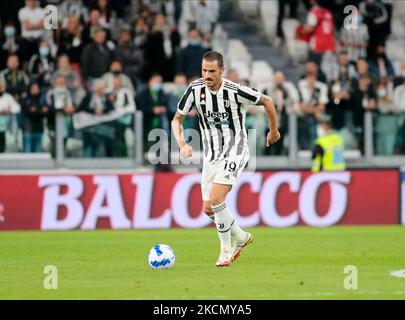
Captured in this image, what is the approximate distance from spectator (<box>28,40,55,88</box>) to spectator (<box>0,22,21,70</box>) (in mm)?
435

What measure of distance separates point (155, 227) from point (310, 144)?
3401 millimetres

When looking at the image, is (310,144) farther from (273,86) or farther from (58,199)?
(58,199)

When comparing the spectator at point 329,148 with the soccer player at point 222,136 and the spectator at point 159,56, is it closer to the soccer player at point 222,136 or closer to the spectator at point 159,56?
the spectator at point 159,56

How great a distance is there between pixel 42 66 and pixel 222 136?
9.52m

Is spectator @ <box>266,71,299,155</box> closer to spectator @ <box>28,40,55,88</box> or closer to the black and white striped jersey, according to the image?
spectator @ <box>28,40,55,88</box>

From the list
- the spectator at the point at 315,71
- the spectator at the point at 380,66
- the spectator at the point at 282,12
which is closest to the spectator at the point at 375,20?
the spectator at the point at 380,66

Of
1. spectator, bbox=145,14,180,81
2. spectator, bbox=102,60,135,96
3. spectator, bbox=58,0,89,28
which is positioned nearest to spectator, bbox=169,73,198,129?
spectator, bbox=102,60,135,96

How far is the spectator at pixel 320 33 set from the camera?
24188 millimetres

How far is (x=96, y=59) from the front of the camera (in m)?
21.9

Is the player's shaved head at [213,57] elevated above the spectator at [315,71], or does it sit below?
below

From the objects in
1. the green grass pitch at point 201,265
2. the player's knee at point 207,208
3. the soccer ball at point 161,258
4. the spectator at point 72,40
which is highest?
the spectator at point 72,40

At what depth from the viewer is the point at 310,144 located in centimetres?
2103

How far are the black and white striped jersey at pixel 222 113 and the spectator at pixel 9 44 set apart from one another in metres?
9.78
